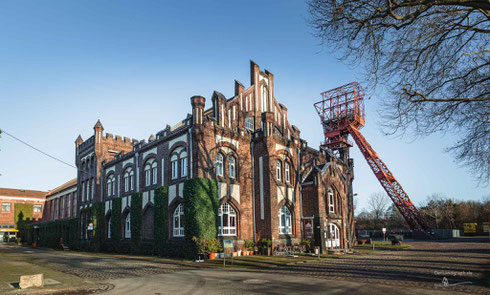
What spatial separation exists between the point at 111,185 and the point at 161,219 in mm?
12005

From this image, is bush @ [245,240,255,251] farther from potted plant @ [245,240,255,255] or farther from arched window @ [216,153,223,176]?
arched window @ [216,153,223,176]

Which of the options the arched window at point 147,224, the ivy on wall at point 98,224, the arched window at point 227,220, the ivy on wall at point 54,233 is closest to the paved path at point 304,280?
the arched window at point 227,220

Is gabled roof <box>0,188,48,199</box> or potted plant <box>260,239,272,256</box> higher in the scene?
gabled roof <box>0,188,48,199</box>

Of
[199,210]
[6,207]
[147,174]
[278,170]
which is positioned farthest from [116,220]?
[6,207]

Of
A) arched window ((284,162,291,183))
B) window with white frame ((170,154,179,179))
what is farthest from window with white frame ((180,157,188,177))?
arched window ((284,162,291,183))

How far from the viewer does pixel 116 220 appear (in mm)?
32375

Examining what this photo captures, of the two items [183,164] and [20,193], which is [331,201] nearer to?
[183,164]

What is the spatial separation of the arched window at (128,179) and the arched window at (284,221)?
547 inches

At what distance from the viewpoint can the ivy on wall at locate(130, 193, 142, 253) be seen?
28.7 meters

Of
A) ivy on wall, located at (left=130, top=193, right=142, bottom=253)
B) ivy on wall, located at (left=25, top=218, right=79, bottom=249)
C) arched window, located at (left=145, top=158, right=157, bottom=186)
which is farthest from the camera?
ivy on wall, located at (left=25, top=218, right=79, bottom=249)

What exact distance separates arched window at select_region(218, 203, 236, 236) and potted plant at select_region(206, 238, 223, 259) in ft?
5.07

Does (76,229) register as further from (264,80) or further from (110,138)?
(264,80)

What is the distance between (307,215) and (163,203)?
11674 millimetres

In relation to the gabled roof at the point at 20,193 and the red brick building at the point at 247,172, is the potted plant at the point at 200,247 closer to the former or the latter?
the red brick building at the point at 247,172
